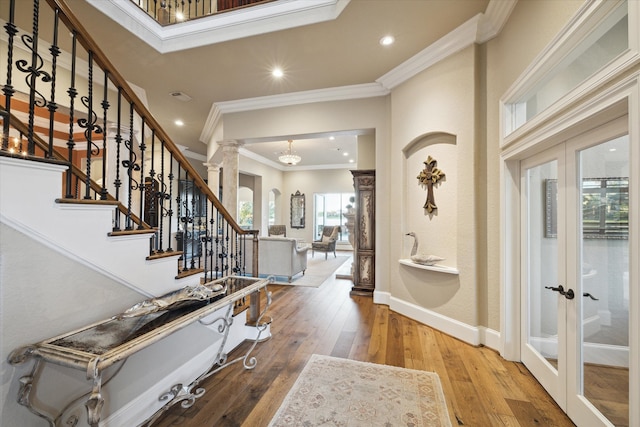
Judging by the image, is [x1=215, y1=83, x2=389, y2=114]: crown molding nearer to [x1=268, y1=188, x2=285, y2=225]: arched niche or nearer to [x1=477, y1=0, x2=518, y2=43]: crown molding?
[x1=477, y1=0, x2=518, y2=43]: crown molding

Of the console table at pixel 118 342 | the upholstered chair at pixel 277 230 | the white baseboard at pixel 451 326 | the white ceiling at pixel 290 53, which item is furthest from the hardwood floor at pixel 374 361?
the upholstered chair at pixel 277 230

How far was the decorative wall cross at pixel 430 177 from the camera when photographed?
3.35 metres

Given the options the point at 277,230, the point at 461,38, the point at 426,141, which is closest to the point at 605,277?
the point at 426,141

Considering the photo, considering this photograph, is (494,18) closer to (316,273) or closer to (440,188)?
(440,188)

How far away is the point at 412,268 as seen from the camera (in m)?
3.59

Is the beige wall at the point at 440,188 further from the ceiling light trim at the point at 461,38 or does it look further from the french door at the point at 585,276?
the french door at the point at 585,276

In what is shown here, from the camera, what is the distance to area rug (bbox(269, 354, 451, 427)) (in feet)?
5.83

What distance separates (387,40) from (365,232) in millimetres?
2865

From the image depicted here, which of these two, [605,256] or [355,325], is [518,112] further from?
[355,325]

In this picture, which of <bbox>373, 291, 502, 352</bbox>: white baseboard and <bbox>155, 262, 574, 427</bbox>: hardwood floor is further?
<bbox>373, 291, 502, 352</bbox>: white baseboard

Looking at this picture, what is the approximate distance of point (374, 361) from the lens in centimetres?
251

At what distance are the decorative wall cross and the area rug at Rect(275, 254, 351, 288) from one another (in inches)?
112

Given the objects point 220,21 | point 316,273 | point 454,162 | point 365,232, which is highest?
point 220,21

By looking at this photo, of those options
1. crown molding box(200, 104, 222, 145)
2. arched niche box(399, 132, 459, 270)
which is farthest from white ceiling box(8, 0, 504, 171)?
arched niche box(399, 132, 459, 270)
